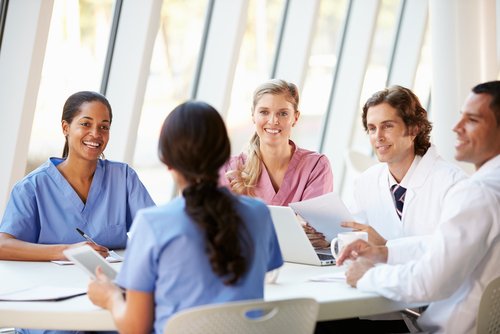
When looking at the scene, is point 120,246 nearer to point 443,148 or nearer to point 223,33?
point 223,33

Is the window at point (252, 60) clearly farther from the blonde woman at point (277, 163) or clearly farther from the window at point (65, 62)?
the blonde woman at point (277, 163)

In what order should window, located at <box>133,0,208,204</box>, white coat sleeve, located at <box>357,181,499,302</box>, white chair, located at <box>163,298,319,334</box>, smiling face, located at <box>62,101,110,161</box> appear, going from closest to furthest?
white chair, located at <box>163,298,319,334</box> → white coat sleeve, located at <box>357,181,499,302</box> → smiling face, located at <box>62,101,110,161</box> → window, located at <box>133,0,208,204</box>

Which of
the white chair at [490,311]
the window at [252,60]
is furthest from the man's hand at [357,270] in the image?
the window at [252,60]

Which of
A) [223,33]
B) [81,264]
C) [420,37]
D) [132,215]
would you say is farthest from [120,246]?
[420,37]

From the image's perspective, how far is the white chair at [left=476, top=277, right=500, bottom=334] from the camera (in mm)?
1214

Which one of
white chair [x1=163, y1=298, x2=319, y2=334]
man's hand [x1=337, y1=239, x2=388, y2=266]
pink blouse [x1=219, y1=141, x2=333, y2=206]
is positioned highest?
pink blouse [x1=219, y1=141, x2=333, y2=206]

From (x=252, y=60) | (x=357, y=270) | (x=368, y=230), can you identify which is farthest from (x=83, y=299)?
(x=252, y=60)

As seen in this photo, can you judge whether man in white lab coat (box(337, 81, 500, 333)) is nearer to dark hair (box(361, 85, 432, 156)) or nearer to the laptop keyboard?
the laptop keyboard

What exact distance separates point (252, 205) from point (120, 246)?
0.93m

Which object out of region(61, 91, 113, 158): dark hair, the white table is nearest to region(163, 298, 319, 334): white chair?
the white table

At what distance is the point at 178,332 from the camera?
94 centimetres

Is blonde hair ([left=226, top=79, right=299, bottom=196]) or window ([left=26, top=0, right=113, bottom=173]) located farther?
window ([left=26, top=0, right=113, bottom=173])

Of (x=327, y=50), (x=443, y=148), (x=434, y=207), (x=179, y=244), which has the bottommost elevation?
(x=179, y=244)

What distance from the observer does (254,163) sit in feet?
7.63
